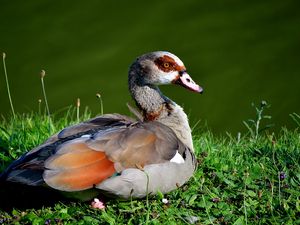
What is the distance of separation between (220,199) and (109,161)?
0.75 metres

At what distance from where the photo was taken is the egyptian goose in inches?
168

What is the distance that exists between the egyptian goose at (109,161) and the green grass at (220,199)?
0.11 meters

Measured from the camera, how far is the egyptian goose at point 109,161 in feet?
14.0

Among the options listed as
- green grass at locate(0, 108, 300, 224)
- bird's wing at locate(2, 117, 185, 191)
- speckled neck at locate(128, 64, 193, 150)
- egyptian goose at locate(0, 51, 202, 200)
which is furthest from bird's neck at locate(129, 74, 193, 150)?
bird's wing at locate(2, 117, 185, 191)

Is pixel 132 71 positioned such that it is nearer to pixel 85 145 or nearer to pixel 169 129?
pixel 169 129

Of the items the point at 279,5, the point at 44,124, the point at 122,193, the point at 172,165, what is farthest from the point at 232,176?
the point at 279,5

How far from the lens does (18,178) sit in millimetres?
4293

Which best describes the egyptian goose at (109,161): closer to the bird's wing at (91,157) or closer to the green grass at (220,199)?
the bird's wing at (91,157)

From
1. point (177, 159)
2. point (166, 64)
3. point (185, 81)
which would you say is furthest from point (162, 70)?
point (177, 159)

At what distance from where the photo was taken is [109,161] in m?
4.33

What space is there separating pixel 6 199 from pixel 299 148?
2119mm

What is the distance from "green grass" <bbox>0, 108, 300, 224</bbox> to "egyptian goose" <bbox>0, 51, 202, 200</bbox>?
11 cm

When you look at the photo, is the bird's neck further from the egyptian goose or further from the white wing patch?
the white wing patch

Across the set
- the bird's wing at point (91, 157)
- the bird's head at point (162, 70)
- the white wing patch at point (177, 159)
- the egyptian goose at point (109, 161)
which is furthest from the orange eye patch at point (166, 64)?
the white wing patch at point (177, 159)
